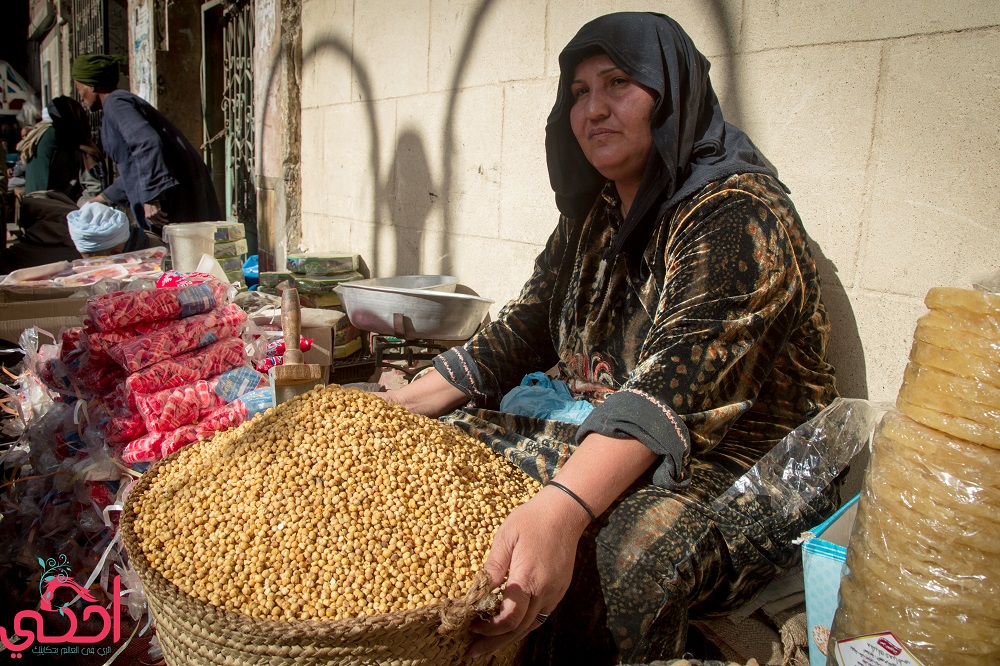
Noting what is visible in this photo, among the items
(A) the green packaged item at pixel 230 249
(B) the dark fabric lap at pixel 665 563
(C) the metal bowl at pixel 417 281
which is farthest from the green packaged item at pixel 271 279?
(B) the dark fabric lap at pixel 665 563

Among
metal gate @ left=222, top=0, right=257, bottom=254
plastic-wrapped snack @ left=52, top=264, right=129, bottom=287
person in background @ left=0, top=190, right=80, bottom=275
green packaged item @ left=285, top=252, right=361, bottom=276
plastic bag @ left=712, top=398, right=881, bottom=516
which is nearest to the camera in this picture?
plastic bag @ left=712, top=398, right=881, bottom=516

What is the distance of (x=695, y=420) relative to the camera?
1.39 meters

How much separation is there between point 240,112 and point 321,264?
150 inches

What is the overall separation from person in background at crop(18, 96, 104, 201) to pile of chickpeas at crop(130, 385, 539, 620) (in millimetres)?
6493

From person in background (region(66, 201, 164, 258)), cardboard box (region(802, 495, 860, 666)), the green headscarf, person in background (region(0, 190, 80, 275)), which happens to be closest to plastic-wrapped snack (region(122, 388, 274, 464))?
cardboard box (region(802, 495, 860, 666))

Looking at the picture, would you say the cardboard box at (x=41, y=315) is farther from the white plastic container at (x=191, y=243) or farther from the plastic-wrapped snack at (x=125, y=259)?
the plastic-wrapped snack at (x=125, y=259)

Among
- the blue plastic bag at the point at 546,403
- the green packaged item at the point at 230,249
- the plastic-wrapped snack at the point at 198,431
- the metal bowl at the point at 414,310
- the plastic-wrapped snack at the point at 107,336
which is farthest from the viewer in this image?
the green packaged item at the point at 230,249

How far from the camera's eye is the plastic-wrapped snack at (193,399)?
6.41 feet

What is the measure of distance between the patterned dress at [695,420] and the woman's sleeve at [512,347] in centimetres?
26

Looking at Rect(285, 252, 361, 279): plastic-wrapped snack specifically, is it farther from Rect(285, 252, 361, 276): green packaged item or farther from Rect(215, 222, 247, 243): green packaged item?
Rect(215, 222, 247, 243): green packaged item

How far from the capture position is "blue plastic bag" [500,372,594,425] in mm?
1787

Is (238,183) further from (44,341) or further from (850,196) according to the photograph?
(850,196)

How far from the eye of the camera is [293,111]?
5.22 meters

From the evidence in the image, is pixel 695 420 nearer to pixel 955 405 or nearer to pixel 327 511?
pixel 955 405
